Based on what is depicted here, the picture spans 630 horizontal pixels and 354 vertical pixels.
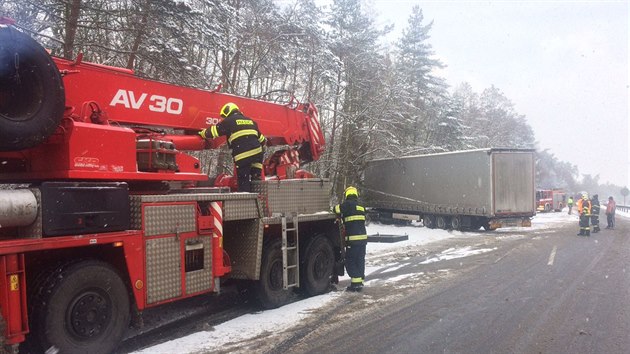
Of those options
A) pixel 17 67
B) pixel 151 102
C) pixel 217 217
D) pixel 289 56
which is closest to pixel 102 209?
pixel 17 67

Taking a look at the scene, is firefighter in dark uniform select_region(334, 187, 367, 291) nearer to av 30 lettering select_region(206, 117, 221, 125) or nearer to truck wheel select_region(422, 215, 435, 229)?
av 30 lettering select_region(206, 117, 221, 125)

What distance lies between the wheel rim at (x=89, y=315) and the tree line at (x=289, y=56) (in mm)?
4918

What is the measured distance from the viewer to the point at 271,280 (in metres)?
7.52

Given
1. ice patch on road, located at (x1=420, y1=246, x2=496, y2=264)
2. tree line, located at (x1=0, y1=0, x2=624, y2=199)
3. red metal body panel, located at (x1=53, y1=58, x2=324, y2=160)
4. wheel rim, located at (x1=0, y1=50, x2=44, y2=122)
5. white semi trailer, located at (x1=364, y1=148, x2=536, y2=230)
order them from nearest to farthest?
wheel rim, located at (x1=0, y1=50, x2=44, y2=122), red metal body panel, located at (x1=53, y1=58, x2=324, y2=160), tree line, located at (x1=0, y1=0, x2=624, y2=199), ice patch on road, located at (x1=420, y1=246, x2=496, y2=264), white semi trailer, located at (x1=364, y1=148, x2=536, y2=230)

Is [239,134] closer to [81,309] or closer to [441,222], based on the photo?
[81,309]

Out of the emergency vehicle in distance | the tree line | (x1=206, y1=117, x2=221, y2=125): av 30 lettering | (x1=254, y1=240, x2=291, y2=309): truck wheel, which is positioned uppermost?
the tree line

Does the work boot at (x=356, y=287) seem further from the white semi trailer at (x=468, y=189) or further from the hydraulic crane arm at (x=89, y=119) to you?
the white semi trailer at (x=468, y=189)

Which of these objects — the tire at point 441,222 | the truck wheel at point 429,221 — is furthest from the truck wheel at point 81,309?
the truck wheel at point 429,221

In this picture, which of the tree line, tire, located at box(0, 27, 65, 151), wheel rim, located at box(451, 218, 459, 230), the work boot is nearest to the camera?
tire, located at box(0, 27, 65, 151)

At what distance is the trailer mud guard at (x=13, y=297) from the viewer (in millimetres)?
3951

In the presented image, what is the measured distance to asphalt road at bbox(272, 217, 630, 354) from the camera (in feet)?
18.3

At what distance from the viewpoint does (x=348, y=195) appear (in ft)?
29.3

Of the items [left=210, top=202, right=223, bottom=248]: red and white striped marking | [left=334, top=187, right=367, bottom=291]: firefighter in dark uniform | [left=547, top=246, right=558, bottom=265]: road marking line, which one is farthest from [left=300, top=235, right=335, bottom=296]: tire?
[left=547, top=246, right=558, bottom=265]: road marking line

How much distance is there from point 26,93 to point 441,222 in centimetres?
2167
